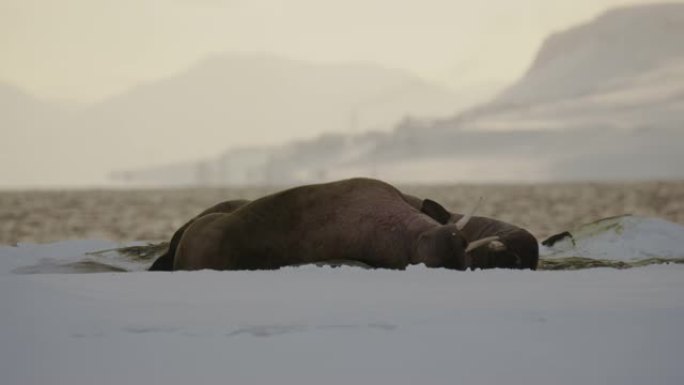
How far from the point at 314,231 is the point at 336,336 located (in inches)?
118

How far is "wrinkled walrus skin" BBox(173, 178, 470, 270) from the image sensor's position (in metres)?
5.31

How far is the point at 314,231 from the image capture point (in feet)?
17.8

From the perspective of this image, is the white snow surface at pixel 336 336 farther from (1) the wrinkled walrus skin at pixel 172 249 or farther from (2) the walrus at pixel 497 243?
(1) the wrinkled walrus skin at pixel 172 249

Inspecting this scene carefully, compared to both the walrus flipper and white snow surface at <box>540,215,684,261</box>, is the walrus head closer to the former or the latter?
white snow surface at <box>540,215,684,261</box>

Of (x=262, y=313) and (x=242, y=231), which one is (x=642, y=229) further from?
(x=262, y=313)

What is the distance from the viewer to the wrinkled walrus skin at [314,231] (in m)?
5.31

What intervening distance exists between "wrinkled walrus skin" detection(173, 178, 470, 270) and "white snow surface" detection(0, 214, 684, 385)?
239 centimetres

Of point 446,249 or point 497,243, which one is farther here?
point 497,243

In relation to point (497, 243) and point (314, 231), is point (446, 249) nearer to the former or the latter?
point (497, 243)

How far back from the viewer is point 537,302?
2.72 m

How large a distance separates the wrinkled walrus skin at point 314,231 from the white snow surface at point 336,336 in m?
2.39

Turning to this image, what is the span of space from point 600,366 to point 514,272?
1121 mm

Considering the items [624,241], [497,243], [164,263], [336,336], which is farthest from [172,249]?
[336,336]

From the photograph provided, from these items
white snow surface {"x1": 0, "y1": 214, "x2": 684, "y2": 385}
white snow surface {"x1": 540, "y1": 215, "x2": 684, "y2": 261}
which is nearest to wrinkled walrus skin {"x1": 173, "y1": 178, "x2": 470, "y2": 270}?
white snow surface {"x1": 540, "y1": 215, "x2": 684, "y2": 261}
